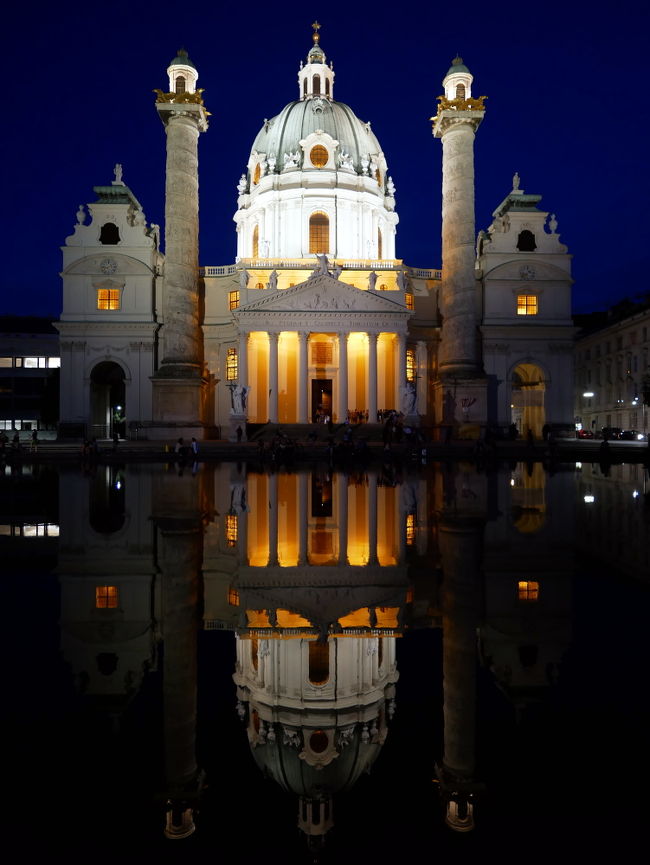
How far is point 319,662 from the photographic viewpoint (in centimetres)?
467

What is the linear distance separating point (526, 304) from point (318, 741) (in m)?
57.1

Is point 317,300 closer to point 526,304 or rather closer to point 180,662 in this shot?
point 526,304

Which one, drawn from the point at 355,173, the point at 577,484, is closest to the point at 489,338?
the point at 355,173

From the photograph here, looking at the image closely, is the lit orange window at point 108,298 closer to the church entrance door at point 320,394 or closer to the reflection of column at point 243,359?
the reflection of column at point 243,359

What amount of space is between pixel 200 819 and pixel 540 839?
1.45m

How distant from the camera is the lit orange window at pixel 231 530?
9.88 meters

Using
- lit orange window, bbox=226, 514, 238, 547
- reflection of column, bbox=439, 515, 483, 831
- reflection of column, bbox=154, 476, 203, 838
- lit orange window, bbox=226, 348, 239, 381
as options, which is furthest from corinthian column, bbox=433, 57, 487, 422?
reflection of column, bbox=439, 515, 483, 831

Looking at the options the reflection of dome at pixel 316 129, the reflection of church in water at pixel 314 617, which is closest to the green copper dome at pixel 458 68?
the reflection of dome at pixel 316 129

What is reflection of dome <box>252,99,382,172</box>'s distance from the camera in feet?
216

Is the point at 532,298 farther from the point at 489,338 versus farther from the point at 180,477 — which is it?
the point at 180,477

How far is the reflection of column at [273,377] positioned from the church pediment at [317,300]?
242 cm

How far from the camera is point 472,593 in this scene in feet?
22.2

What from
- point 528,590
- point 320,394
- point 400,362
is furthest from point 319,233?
point 528,590

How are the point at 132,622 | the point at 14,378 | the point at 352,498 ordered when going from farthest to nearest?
the point at 14,378 < the point at 352,498 < the point at 132,622
